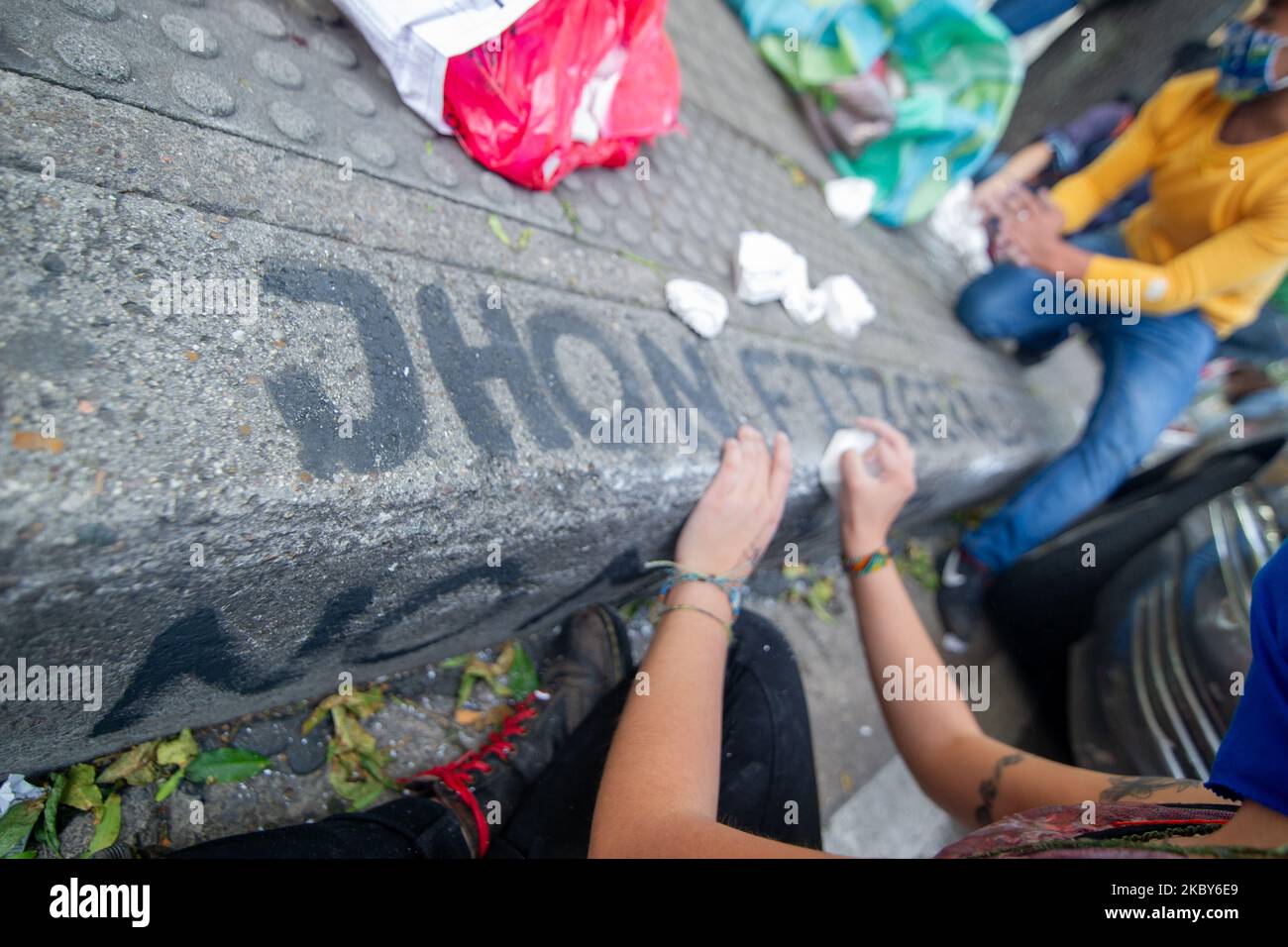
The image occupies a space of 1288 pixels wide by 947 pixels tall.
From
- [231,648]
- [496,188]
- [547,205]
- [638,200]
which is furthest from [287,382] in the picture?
[638,200]

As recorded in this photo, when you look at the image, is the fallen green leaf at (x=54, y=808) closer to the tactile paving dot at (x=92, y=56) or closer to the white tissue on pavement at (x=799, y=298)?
the tactile paving dot at (x=92, y=56)

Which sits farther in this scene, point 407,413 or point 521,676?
point 521,676

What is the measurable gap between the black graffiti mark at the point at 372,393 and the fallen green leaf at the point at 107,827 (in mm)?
753

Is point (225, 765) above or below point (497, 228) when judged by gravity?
below

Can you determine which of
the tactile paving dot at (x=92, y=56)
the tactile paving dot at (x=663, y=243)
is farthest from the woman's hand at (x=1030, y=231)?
the tactile paving dot at (x=92, y=56)

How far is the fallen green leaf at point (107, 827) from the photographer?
1.04 meters

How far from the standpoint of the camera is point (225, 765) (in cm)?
121

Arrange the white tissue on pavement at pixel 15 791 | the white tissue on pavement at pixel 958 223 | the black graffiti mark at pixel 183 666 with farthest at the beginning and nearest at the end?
the white tissue on pavement at pixel 958 223 → the white tissue on pavement at pixel 15 791 → the black graffiti mark at pixel 183 666

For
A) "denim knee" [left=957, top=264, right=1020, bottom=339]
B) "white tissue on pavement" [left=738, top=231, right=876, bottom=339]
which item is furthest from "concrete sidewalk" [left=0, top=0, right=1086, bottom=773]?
"denim knee" [left=957, top=264, right=1020, bottom=339]

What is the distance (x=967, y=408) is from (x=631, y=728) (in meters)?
2.44

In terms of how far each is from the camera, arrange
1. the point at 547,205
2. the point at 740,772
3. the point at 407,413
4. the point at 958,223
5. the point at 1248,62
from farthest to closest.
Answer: the point at 958,223 → the point at 1248,62 → the point at 547,205 → the point at 740,772 → the point at 407,413

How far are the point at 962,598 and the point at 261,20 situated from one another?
311 cm

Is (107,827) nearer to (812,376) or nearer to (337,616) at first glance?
(337,616)

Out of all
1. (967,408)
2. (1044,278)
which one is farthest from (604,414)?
(1044,278)
